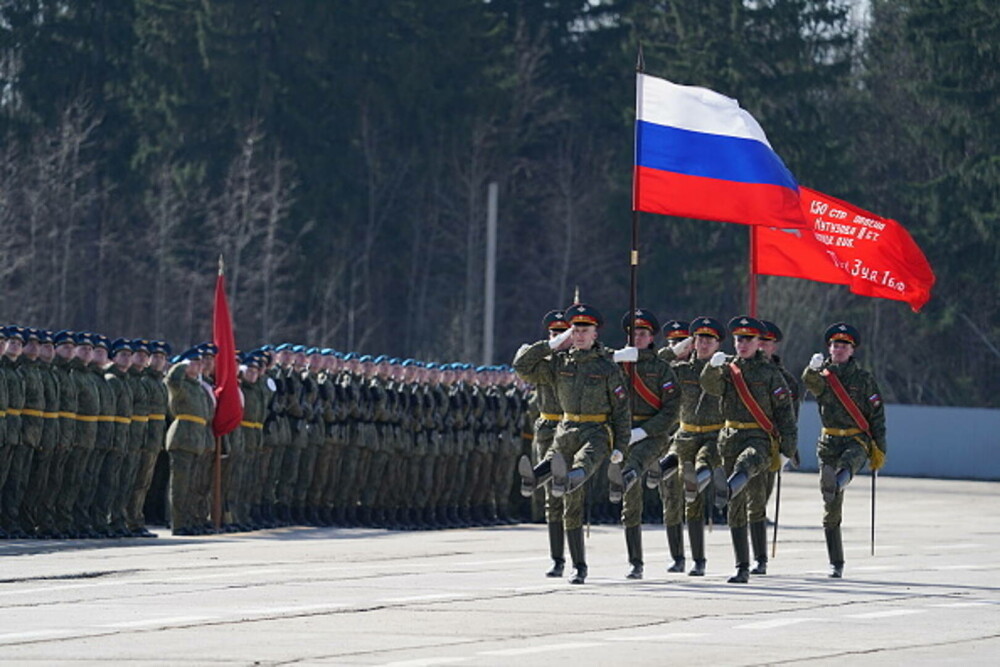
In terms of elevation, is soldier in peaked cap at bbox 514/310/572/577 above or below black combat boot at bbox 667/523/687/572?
above

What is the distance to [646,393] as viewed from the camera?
1789cm

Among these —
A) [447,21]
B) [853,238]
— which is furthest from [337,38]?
[853,238]

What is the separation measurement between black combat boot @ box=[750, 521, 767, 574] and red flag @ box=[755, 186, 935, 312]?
4341 millimetres

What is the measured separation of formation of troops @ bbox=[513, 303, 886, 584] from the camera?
16.9 metres

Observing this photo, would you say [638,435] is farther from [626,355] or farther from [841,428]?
[841,428]

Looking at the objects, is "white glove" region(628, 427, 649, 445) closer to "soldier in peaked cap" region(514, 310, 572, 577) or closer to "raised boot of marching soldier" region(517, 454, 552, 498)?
"soldier in peaked cap" region(514, 310, 572, 577)

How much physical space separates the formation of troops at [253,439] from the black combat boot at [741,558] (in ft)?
→ 22.5

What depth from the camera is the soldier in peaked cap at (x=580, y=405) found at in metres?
16.9

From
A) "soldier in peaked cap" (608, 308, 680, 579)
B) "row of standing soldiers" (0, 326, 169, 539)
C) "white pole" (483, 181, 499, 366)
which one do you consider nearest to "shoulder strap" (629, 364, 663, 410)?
"soldier in peaked cap" (608, 308, 680, 579)

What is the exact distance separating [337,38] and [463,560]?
46.6 meters

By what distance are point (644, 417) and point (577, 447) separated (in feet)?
3.80

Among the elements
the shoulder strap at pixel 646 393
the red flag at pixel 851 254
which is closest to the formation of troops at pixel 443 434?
the shoulder strap at pixel 646 393

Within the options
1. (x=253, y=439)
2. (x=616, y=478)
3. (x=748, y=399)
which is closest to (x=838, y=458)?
(x=748, y=399)

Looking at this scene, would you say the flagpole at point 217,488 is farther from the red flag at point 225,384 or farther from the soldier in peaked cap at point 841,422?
the soldier in peaked cap at point 841,422
